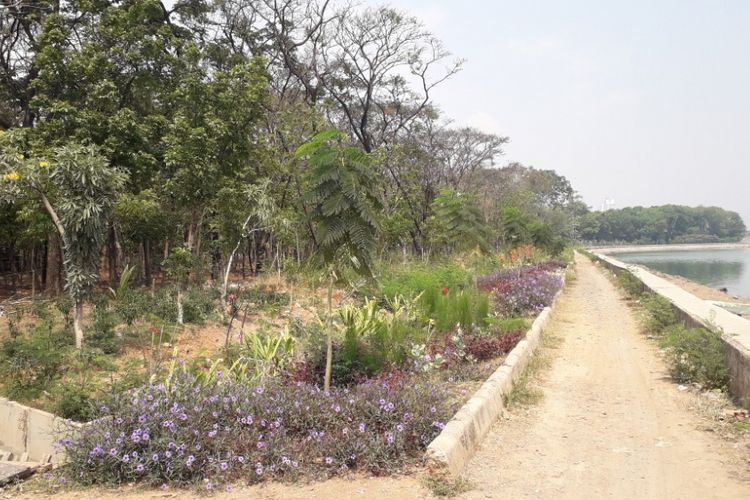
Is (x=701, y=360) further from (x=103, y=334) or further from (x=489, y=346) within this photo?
(x=103, y=334)

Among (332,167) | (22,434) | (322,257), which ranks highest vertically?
(332,167)

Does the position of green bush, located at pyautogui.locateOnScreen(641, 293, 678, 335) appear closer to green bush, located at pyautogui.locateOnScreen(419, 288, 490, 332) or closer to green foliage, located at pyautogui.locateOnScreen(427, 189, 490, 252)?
green bush, located at pyautogui.locateOnScreen(419, 288, 490, 332)

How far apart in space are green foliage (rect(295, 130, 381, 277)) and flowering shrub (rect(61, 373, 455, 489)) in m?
1.62

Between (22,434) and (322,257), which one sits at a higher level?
(322,257)

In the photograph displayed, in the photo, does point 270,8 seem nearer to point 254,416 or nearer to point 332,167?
point 332,167

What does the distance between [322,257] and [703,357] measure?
181 inches

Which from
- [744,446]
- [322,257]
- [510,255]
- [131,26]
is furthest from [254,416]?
[510,255]

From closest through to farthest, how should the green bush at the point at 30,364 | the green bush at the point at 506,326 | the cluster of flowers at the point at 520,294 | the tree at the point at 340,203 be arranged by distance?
the tree at the point at 340,203 → the green bush at the point at 30,364 → the green bush at the point at 506,326 → the cluster of flowers at the point at 520,294

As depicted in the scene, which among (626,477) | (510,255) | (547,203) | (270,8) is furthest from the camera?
(547,203)

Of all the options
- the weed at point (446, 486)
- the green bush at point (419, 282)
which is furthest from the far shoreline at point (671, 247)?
the weed at point (446, 486)

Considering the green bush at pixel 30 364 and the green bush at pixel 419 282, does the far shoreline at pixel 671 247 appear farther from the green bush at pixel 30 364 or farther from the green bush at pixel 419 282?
the green bush at pixel 30 364

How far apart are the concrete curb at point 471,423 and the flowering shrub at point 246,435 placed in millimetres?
218

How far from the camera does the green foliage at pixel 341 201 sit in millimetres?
5957

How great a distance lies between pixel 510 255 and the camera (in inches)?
1048
